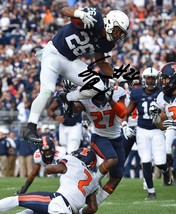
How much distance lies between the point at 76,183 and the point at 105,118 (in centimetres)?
156

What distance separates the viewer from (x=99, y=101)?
29.1 feet

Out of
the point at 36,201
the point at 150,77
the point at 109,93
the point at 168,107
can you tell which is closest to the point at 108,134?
the point at 109,93

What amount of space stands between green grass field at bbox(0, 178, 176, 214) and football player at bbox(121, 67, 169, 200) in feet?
1.08

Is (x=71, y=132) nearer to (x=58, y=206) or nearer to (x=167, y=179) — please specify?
(x=167, y=179)

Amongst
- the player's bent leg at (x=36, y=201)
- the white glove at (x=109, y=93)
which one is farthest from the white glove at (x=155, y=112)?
the player's bent leg at (x=36, y=201)

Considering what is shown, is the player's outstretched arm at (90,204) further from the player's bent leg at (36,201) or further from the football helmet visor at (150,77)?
the football helmet visor at (150,77)

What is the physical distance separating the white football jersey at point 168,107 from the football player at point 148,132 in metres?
0.87

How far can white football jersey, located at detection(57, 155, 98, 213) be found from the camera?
7638 millimetres

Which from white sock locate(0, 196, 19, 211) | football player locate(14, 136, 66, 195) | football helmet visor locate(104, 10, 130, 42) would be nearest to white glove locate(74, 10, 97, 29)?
football helmet visor locate(104, 10, 130, 42)

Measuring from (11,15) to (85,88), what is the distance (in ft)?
50.3

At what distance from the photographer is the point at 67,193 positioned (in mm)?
7621

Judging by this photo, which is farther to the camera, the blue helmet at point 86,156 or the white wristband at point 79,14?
the white wristband at point 79,14

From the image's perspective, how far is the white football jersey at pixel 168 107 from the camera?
9.45m

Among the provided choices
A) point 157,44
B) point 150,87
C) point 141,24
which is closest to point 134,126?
point 150,87
